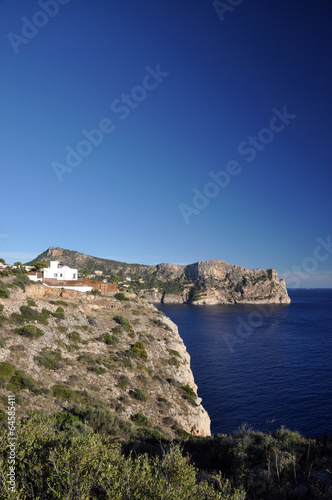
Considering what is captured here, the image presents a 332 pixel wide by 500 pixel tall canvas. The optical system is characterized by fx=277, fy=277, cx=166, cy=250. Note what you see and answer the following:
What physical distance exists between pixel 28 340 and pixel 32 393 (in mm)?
6991

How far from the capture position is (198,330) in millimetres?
91875

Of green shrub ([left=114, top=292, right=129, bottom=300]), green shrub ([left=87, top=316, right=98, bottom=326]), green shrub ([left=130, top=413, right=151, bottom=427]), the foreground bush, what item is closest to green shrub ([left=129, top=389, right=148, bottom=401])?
green shrub ([left=130, top=413, right=151, bottom=427])

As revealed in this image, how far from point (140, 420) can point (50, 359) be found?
963cm

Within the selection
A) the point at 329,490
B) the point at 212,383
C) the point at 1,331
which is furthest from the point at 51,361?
the point at 212,383

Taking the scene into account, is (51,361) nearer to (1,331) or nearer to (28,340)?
(28,340)

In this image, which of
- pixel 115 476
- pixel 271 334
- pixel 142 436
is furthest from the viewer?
pixel 271 334

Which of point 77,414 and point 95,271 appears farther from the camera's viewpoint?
point 95,271

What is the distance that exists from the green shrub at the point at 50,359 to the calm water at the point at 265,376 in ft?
59.3

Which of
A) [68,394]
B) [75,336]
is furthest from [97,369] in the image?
[75,336]

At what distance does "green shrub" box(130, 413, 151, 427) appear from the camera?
22.6m

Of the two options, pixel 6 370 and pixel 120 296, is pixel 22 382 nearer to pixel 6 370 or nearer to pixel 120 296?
pixel 6 370

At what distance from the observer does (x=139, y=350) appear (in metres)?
33.1

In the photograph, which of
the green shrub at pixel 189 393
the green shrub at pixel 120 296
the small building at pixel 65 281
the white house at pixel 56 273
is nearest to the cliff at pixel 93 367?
the green shrub at pixel 189 393

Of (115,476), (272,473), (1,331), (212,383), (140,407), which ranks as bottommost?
(212,383)
